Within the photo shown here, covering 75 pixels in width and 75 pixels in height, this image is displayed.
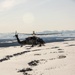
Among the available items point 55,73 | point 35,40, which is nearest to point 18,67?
point 55,73

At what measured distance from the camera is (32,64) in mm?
36594

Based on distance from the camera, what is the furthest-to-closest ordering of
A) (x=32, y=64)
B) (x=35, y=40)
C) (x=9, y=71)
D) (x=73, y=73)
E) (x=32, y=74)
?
(x=35, y=40) < (x=32, y=64) < (x=9, y=71) < (x=32, y=74) < (x=73, y=73)

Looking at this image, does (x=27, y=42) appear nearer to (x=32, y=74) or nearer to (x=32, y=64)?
(x=32, y=64)

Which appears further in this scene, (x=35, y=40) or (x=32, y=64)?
(x=35, y=40)

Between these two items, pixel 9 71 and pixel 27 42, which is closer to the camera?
pixel 9 71

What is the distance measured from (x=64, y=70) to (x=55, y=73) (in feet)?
5.58

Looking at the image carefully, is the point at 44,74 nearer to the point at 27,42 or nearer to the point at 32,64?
the point at 32,64

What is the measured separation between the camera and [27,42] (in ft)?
183

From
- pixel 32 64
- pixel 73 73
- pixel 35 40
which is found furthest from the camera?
pixel 35 40

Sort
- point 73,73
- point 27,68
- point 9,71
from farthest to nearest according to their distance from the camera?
point 27,68
point 9,71
point 73,73

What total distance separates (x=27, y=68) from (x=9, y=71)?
12.1ft

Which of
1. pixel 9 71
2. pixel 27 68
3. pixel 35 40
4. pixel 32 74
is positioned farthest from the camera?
pixel 35 40

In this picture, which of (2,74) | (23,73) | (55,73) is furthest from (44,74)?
(2,74)

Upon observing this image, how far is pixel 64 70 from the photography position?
28.5m
